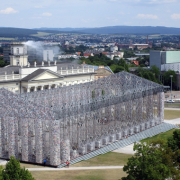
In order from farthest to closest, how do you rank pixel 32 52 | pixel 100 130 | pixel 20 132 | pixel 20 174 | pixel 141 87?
pixel 32 52 → pixel 141 87 → pixel 100 130 → pixel 20 132 → pixel 20 174

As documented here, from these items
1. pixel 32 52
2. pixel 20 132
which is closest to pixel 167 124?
pixel 20 132

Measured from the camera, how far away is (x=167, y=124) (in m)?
59.6

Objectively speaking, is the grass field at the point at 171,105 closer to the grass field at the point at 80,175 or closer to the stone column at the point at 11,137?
the grass field at the point at 80,175

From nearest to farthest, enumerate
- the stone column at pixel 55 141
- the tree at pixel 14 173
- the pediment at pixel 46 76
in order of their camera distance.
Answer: the tree at pixel 14 173 < the stone column at pixel 55 141 < the pediment at pixel 46 76

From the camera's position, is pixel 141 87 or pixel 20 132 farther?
pixel 141 87

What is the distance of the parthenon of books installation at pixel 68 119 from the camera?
40.0m

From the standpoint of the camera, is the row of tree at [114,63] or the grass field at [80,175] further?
Result: the row of tree at [114,63]

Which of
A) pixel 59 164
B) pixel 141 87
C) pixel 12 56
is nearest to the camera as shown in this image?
pixel 59 164

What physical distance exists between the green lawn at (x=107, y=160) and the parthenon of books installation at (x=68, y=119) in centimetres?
137

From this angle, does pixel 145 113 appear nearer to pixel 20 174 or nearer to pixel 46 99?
pixel 46 99

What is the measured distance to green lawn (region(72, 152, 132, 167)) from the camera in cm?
4109

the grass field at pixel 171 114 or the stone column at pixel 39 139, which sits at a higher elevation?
the stone column at pixel 39 139

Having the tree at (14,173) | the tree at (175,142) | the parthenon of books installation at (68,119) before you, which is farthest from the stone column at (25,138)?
the tree at (175,142)

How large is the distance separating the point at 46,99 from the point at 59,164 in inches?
474
